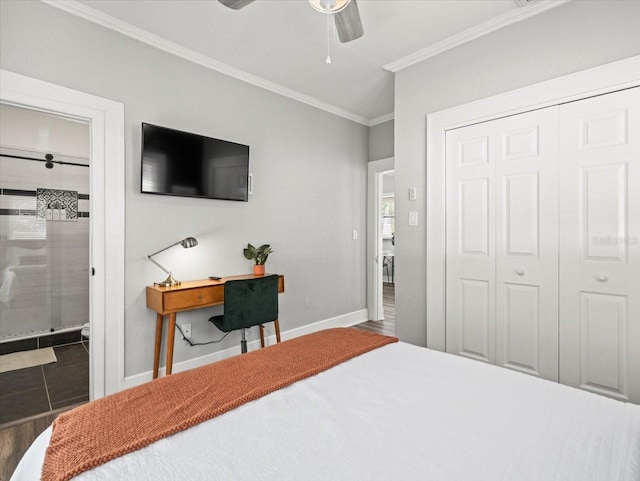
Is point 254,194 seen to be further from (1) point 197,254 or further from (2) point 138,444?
(2) point 138,444

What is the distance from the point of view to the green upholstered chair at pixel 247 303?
262 centimetres

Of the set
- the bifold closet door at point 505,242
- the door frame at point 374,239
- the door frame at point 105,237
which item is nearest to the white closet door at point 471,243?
the bifold closet door at point 505,242

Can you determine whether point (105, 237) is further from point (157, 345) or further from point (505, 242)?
point (505, 242)

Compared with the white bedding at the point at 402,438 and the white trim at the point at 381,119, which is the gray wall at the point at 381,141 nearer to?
the white trim at the point at 381,119

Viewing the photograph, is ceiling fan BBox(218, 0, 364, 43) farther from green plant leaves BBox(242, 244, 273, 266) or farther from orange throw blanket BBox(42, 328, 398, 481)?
green plant leaves BBox(242, 244, 273, 266)

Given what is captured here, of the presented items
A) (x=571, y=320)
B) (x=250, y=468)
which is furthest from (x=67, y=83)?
(x=571, y=320)

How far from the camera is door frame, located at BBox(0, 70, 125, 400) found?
2.45m

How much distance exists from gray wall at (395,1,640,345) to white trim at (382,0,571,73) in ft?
0.13

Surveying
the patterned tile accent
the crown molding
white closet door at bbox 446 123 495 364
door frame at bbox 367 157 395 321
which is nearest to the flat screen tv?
the crown molding

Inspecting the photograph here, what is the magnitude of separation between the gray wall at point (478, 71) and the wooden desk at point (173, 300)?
5.21 ft

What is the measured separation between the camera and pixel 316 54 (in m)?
2.99

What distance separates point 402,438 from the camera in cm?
101

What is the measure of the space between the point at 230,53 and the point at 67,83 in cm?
123

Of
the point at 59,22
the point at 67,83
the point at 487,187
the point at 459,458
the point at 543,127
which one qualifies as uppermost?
the point at 59,22
